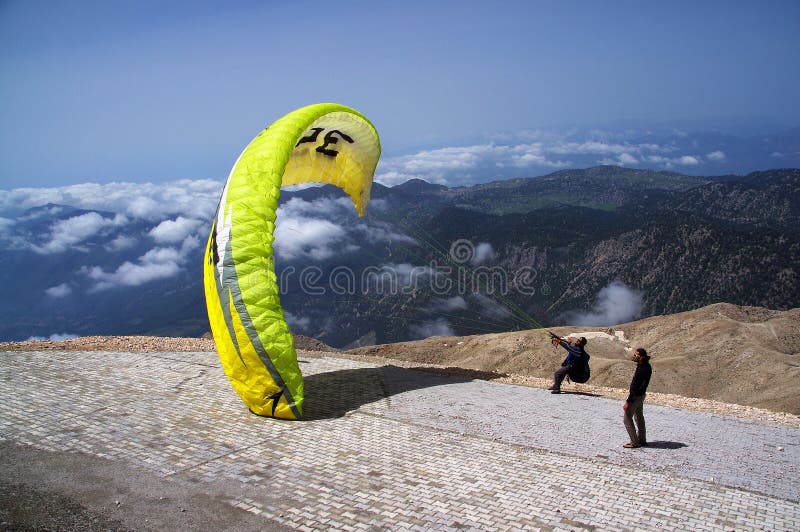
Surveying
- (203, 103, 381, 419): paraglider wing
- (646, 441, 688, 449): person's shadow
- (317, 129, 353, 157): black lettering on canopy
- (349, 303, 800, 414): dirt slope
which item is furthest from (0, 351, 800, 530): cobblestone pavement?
(349, 303, 800, 414): dirt slope

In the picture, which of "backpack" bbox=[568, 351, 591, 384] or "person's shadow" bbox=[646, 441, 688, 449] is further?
"backpack" bbox=[568, 351, 591, 384]

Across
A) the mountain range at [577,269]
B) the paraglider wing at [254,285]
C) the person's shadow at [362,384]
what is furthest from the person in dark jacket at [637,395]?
the mountain range at [577,269]

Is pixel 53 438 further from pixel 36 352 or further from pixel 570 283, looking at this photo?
pixel 570 283

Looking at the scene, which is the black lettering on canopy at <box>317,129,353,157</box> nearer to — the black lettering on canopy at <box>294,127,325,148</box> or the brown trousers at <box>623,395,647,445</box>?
the black lettering on canopy at <box>294,127,325,148</box>

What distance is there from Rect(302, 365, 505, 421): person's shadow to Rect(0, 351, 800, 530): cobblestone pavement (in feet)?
0.28

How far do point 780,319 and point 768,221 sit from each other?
10822 centimetres

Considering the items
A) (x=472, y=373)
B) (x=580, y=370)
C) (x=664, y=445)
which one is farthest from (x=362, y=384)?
(x=664, y=445)

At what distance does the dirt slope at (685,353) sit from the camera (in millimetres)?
22609

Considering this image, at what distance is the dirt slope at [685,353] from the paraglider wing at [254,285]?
1396cm

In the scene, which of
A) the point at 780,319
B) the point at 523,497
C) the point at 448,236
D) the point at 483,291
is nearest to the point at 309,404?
the point at 523,497

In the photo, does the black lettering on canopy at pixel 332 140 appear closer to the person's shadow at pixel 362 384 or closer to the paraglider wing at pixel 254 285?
the paraglider wing at pixel 254 285

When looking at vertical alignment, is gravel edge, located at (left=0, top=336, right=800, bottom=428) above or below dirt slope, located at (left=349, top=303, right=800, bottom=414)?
above

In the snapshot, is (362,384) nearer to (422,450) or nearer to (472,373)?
(472,373)

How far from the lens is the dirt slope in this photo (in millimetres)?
22609
